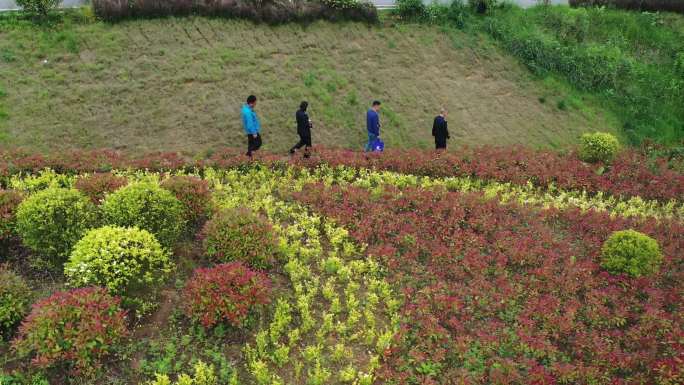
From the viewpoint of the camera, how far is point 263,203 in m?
→ 10.5

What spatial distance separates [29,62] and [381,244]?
10.8 m

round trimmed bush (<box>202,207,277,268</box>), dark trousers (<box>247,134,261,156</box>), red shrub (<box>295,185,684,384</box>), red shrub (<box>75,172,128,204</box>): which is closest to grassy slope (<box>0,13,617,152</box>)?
dark trousers (<box>247,134,261,156</box>)

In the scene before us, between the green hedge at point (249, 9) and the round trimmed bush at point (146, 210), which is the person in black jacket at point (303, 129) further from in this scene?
the round trimmed bush at point (146, 210)

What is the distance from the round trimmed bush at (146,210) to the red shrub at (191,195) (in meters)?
0.52

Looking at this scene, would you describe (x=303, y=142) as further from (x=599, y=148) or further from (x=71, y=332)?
(x=71, y=332)

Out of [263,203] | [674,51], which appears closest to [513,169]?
[263,203]

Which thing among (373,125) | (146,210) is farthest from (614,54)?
(146,210)

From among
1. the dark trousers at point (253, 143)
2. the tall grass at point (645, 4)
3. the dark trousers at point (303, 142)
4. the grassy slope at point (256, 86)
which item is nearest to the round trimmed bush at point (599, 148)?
the grassy slope at point (256, 86)

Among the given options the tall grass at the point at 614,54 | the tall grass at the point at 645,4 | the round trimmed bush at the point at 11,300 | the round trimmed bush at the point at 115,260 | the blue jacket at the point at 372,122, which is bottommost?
the round trimmed bush at the point at 11,300

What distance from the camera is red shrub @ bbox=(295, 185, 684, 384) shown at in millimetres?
7453

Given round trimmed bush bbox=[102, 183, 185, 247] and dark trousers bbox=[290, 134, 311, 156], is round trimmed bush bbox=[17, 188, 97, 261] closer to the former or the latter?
round trimmed bush bbox=[102, 183, 185, 247]

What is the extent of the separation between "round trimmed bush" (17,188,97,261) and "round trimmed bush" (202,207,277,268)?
1.88 meters

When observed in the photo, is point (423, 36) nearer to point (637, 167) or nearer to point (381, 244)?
point (637, 167)

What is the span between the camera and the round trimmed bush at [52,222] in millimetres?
7891
